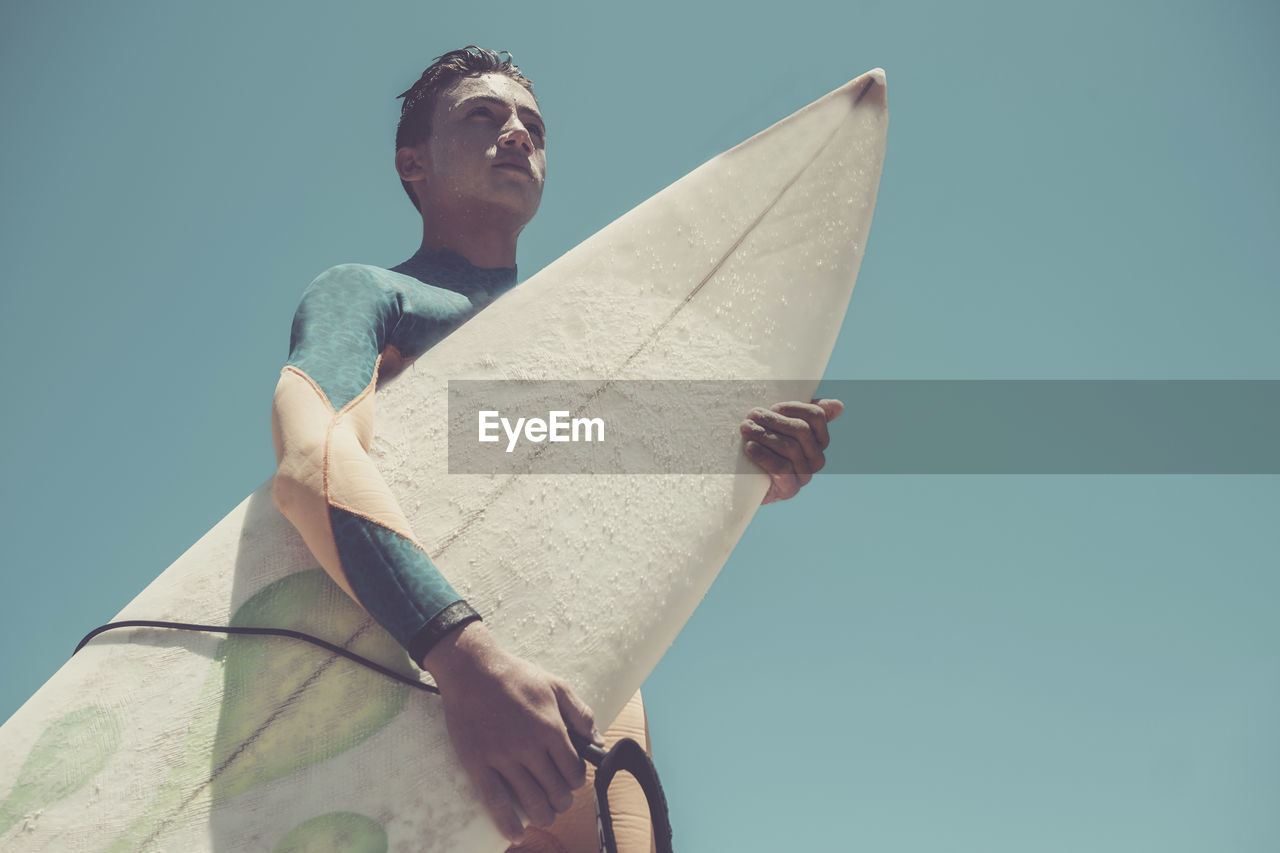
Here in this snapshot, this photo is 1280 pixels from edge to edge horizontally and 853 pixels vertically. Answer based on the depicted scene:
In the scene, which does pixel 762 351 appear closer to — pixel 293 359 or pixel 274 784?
pixel 293 359

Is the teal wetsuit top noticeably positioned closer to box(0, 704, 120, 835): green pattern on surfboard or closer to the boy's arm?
the boy's arm

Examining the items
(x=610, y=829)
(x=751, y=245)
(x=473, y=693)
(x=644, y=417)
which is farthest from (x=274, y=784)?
(x=751, y=245)

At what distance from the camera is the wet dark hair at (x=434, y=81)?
8.33 feet

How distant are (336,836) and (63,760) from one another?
48 cm

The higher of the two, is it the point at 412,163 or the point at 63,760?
the point at 412,163

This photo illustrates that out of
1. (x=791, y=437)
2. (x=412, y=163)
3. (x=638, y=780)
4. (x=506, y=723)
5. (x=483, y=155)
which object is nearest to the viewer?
(x=506, y=723)

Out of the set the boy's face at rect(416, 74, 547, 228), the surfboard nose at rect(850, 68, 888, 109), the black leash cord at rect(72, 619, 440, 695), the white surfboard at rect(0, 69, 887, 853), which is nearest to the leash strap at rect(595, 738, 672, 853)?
the white surfboard at rect(0, 69, 887, 853)

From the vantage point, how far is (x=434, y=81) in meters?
2.56

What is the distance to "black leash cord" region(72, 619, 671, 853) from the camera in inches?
58.4

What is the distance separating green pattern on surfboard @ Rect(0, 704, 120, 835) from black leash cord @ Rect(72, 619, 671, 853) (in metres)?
0.17

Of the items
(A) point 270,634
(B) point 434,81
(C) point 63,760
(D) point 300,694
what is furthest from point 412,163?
(C) point 63,760

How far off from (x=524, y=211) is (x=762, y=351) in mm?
683

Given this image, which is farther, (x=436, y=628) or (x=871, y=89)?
(x=871, y=89)

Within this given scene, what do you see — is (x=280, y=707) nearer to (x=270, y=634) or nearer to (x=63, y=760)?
(x=270, y=634)
